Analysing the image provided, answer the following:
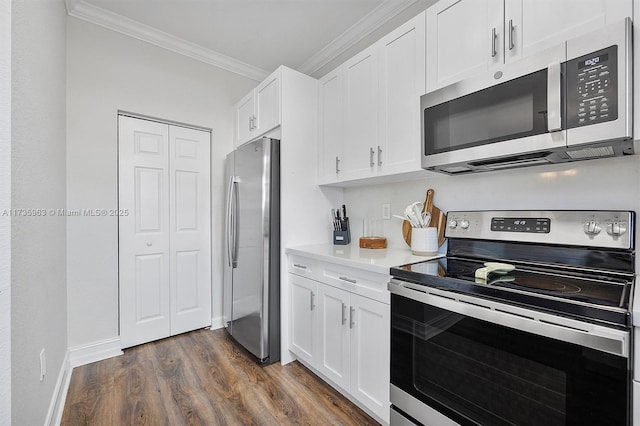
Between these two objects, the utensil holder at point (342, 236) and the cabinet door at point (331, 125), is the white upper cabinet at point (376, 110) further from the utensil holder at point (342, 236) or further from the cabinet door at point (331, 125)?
the utensil holder at point (342, 236)

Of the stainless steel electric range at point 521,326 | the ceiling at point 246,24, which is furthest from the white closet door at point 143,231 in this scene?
the stainless steel electric range at point 521,326

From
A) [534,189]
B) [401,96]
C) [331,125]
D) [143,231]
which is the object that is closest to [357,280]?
[534,189]

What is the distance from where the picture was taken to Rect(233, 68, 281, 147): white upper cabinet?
2393 millimetres

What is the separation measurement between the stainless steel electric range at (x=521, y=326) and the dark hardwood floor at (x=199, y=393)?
627 millimetres

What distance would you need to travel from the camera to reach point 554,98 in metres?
1.14

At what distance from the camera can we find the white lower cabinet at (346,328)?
1.52m

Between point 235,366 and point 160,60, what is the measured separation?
109 inches

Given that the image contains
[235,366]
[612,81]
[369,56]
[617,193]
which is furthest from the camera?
[235,366]

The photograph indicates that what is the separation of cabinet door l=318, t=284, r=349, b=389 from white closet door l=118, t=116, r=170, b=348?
1671 mm

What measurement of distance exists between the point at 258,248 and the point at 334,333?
0.87m

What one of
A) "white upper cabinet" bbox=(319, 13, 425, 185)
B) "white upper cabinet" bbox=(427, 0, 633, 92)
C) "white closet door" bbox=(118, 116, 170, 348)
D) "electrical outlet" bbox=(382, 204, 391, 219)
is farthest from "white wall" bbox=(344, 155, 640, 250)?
"white closet door" bbox=(118, 116, 170, 348)

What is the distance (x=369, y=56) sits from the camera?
6.55ft

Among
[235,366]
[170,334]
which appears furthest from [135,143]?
[235,366]

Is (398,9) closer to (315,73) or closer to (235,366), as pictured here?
(315,73)
